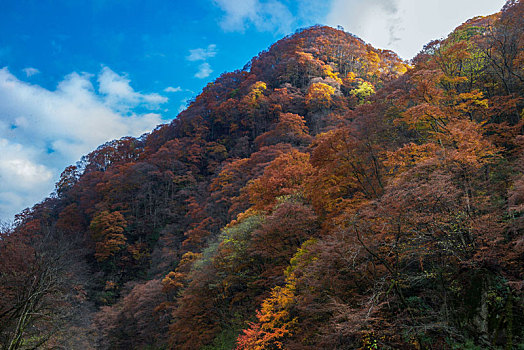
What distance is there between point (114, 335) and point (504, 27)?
32610 mm

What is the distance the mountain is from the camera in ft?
23.1

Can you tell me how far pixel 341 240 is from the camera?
9148mm

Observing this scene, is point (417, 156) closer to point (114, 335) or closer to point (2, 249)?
point (2, 249)

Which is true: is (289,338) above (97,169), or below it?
below

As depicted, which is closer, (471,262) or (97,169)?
(471,262)

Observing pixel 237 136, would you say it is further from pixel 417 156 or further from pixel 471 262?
pixel 471 262

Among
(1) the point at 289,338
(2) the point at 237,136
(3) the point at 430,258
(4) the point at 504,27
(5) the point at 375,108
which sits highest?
(2) the point at 237,136

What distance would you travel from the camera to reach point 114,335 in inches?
950

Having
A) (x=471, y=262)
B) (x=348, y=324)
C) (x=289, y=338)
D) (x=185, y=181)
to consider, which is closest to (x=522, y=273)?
(x=471, y=262)

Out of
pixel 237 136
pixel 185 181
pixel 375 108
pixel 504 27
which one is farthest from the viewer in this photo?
pixel 237 136

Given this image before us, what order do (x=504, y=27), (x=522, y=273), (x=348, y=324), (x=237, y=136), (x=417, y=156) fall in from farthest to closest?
1. (x=237, y=136)
2. (x=504, y=27)
3. (x=417, y=156)
4. (x=348, y=324)
5. (x=522, y=273)

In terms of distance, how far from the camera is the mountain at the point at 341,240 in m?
7.04

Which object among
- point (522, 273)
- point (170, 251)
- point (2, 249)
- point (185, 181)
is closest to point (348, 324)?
point (522, 273)

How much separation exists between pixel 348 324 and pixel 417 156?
5.96 m
